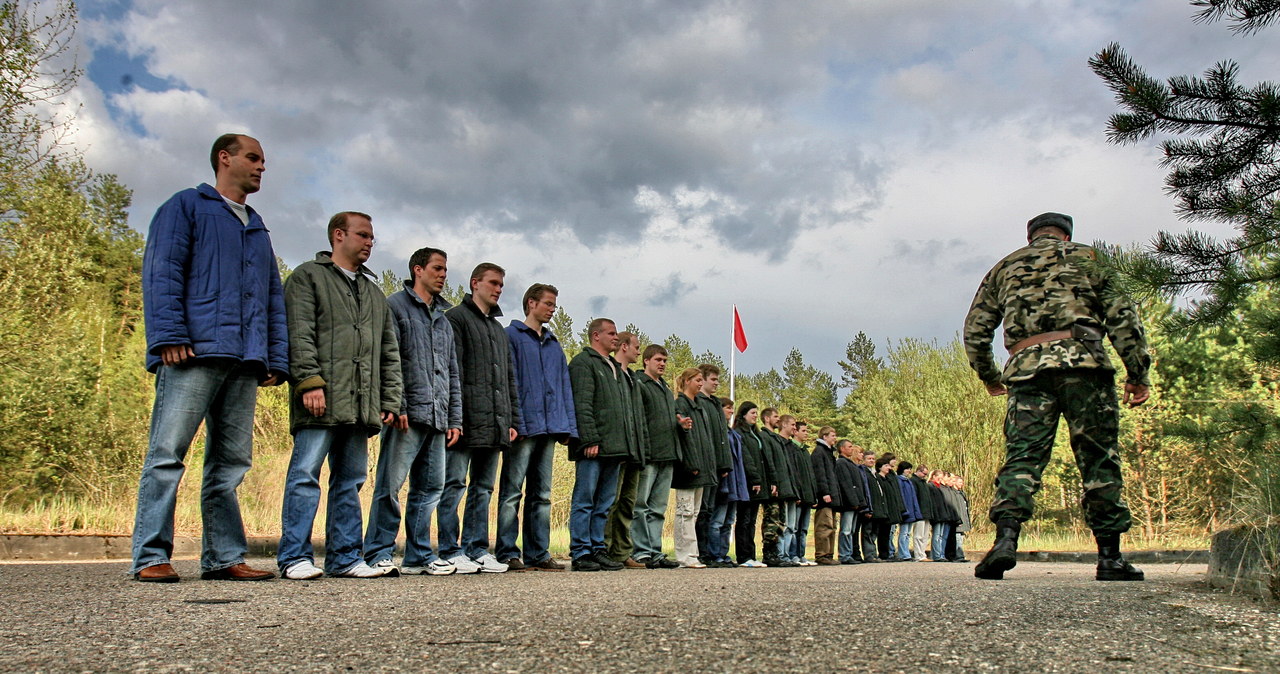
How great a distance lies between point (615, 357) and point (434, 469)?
3.29m

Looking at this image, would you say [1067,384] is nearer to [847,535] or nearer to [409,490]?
[409,490]

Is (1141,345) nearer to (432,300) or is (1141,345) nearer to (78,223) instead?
(432,300)

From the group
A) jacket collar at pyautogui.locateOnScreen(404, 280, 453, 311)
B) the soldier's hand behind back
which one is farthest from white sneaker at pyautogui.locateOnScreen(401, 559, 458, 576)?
the soldier's hand behind back

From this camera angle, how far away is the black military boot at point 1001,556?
5217mm

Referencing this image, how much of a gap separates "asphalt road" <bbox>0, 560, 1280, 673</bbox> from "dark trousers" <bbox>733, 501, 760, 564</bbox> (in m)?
7.82

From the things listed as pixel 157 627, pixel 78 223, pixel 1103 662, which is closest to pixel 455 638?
pixel 157 627

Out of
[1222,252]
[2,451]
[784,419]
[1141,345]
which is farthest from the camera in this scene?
[2,451]

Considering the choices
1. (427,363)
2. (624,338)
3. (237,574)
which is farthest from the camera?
(624,338)

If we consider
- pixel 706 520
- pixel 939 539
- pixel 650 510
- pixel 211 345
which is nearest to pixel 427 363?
pixel 211 345

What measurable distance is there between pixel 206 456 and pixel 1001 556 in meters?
4.27

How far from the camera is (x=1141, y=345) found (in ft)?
19.0

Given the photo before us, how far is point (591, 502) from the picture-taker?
7867 millimetres

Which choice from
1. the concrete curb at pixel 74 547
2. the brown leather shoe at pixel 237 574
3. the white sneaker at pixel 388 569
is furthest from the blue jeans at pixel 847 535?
the brown leather shoe at pixel 237 574

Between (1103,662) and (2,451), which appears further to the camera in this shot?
(2,451)
